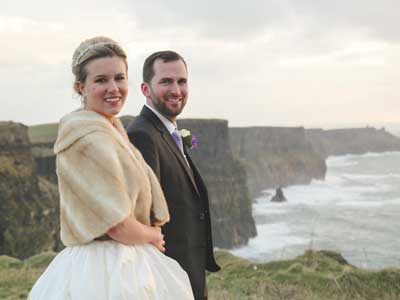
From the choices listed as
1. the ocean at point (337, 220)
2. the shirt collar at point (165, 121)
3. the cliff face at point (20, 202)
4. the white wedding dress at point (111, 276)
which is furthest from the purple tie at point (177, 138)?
the cliff face at point (20, 202)

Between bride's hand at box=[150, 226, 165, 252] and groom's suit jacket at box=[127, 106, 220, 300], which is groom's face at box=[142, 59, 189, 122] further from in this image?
bride's hand at box=[150, 226, 165, 252]

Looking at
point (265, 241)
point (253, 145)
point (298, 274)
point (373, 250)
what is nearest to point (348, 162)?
point (253, 145)

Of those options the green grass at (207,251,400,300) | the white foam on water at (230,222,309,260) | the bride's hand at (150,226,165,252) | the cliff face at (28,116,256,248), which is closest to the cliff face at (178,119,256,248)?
the cliff face at (28,116,256,248)

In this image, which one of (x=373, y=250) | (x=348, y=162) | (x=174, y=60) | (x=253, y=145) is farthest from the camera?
(x=348, y=162)

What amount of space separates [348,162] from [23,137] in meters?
113

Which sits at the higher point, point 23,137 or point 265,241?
point 23,137

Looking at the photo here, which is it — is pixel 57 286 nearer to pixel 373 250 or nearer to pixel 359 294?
pixel 359 294

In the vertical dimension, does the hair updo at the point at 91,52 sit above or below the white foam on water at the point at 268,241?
above

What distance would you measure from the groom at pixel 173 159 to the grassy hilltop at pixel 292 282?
3.02 m

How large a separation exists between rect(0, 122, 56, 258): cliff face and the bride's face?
902 inches

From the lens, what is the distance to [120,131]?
8.93 feet

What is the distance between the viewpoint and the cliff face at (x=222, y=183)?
4844 cm

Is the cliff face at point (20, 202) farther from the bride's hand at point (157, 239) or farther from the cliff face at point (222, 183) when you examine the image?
the bride's hand at point (157, 239)

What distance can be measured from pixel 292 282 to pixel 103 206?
5277mm
